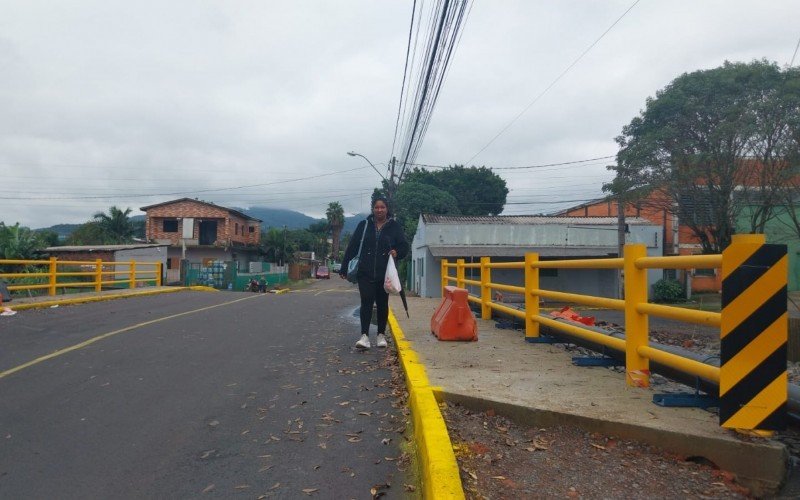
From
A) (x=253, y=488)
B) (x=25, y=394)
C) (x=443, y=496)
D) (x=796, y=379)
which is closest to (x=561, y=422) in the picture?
(x=443, y=496)

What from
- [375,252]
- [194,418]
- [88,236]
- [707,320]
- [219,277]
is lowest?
[219,277]

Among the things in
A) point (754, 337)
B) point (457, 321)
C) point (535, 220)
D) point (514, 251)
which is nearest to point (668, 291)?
point (514, 251)

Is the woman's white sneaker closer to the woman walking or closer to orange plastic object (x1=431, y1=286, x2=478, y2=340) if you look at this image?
the woman walking

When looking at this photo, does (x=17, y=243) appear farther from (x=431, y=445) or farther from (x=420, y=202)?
(x=420, y=202)

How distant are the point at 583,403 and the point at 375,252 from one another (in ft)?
12.3

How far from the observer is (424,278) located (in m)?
31.9

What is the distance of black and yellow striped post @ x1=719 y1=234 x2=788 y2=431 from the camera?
9.84 ft

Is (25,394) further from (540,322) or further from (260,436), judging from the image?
(540,322)

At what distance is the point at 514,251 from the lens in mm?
30094

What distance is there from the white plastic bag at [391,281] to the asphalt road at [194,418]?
0.81 m

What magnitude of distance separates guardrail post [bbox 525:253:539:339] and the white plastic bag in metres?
1.51

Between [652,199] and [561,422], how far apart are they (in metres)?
23.7

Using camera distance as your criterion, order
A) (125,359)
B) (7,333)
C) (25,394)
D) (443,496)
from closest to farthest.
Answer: (443,496) < (25,394) < (125,359) < (7,333)

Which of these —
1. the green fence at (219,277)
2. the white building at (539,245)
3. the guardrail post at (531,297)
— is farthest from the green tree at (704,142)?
the green fence at (219,277)
